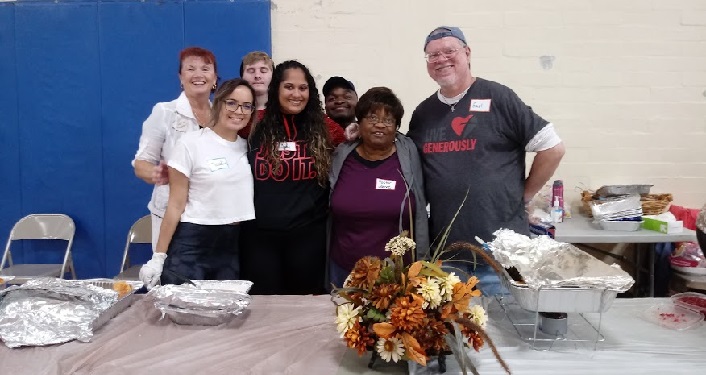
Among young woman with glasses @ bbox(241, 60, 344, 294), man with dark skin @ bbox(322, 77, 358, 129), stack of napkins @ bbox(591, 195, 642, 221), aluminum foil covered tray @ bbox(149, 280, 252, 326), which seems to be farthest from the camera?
stack of napkins @ bbox(591, 195, 642, 221)

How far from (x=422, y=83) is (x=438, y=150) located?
1502 millimetres

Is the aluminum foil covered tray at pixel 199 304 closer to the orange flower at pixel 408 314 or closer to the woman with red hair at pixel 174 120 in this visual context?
the orange flower at pixel 408 314

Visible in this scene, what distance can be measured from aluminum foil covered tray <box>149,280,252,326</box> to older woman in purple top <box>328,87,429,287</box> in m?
0.60

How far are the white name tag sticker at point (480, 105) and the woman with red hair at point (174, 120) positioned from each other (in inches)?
46.0

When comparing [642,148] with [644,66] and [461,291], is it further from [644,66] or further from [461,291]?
[461,291]

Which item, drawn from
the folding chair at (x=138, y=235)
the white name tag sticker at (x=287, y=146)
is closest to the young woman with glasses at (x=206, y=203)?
the white name tag sticker at (x=287, y=146)

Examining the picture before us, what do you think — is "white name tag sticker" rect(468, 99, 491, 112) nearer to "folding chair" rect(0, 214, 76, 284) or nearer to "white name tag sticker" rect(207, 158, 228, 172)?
"white name tag sticker" rect(207, 158, 228, 172)

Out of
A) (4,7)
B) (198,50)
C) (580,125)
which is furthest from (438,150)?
(4,7)

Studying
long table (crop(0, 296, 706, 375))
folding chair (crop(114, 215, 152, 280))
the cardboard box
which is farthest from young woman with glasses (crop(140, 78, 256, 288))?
the cardboard box

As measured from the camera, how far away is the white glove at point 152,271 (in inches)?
71.3

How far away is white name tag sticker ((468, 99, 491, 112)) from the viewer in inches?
76.5

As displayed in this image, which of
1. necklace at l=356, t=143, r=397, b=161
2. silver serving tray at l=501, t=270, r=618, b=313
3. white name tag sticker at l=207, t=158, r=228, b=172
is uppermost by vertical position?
necklace at l=356, t=143, r=397, b=161

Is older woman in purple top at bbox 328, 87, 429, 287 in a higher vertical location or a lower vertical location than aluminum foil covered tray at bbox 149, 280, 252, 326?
higher

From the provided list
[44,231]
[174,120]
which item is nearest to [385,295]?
[174,120]
